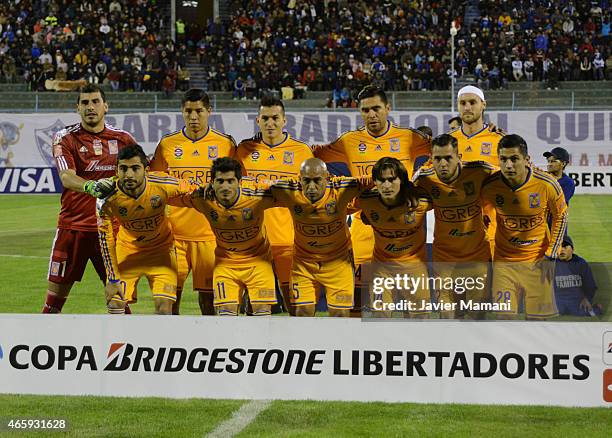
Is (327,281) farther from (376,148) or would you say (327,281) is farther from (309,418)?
(309,418)

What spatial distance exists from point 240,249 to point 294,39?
2955cm

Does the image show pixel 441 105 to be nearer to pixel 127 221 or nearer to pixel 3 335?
pixel 127 221

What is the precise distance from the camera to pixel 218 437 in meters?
5.69

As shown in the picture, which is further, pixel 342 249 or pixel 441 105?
pixel 441 105

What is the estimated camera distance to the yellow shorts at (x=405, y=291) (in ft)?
21.2

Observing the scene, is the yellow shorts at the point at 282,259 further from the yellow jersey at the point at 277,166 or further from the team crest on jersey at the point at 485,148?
the team crest on jersey at the point at 485,148

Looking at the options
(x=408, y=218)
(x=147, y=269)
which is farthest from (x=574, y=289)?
(x=147, y=269)

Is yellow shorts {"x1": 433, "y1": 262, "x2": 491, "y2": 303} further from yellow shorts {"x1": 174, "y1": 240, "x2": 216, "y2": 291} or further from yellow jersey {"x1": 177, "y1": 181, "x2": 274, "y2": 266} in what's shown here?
yellow shorts {"x1": 174, "y1": 240, "x2": 216, "y2": 291}

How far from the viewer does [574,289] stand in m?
7.31

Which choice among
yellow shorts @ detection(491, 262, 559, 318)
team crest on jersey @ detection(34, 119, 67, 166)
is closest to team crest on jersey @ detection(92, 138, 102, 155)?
yellow shorts @ detection(491, 262, 559, 318)

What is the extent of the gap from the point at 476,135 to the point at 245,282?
2529mm

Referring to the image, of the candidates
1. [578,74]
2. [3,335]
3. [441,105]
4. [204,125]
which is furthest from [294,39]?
[3,335]

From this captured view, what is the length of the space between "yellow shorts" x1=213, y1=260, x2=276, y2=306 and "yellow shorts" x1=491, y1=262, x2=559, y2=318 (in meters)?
1.80

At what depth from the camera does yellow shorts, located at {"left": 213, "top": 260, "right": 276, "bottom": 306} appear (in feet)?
24.8
